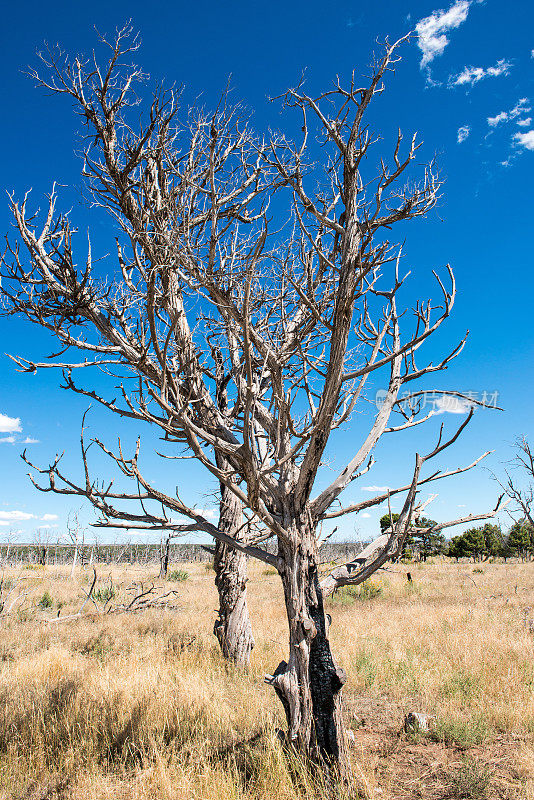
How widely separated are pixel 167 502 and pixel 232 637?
4658mm

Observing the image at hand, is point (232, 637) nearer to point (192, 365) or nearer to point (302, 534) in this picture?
point (302, 534)

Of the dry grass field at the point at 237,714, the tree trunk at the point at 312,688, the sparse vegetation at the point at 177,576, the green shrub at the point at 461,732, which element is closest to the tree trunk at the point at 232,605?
the dry grass field at the point at 237,714

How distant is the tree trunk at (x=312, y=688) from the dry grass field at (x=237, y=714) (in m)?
0.21

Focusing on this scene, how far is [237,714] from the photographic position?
4.62 metres

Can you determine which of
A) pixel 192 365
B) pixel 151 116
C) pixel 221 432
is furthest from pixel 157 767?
pixel 151 116

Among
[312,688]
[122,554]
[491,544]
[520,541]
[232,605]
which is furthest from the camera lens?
[122,554]

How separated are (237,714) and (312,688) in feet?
7.17

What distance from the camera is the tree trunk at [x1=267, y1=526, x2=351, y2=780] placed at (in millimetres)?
2932

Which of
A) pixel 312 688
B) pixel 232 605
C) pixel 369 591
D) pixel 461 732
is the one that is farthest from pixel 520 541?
pixel 312 688

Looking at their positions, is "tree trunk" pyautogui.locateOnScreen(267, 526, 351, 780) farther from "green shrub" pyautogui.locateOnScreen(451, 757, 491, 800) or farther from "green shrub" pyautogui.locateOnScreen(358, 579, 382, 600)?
"green shrub" pyautogui.locateOnScreen(358, 579, 382, 600)

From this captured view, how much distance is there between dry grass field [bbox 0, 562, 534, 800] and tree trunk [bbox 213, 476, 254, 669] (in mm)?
301

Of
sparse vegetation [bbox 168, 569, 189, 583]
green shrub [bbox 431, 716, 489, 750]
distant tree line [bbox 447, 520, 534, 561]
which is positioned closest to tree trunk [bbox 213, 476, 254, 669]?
green shrub [bbox 431, 716, 489, 750]

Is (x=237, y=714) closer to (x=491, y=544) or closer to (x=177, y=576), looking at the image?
(x=177, y=576)

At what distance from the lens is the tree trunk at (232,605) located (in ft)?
23.2
